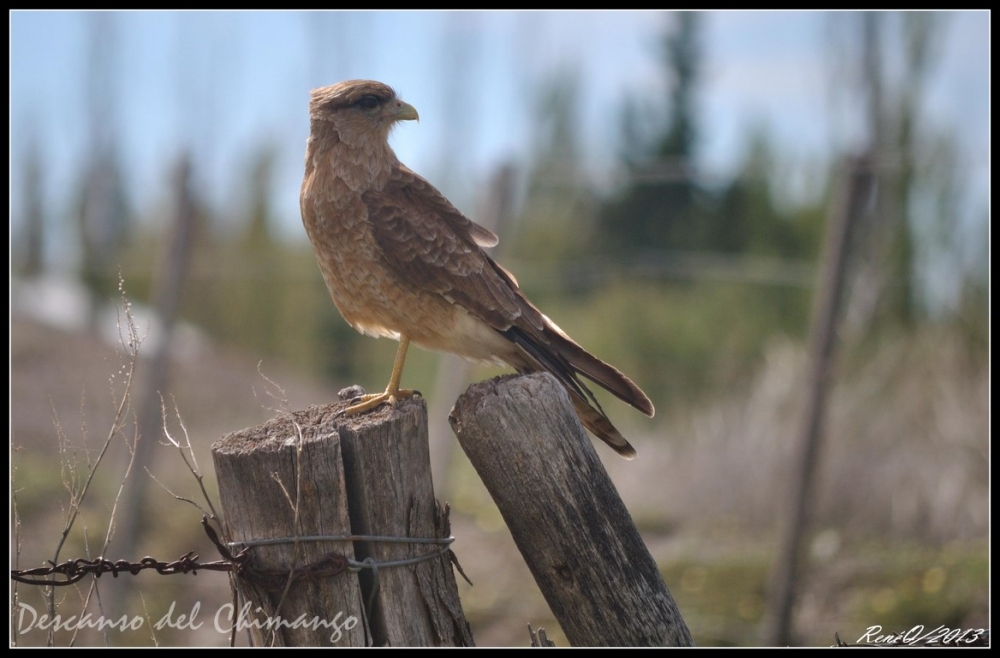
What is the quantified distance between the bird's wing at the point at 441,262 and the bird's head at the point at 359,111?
10.2 inches

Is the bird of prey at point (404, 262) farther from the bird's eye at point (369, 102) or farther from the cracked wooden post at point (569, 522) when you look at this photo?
the cracked wooden post at point (569, 522)

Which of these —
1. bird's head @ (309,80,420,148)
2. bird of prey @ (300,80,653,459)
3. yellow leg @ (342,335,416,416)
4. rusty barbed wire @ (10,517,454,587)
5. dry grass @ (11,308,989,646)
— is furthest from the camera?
dry grass @ (11,308,989,646)

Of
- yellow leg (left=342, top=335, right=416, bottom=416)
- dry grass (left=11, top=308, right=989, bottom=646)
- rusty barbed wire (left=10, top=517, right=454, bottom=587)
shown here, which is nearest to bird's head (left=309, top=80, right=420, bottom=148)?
yellow leg (left=342, top=335, right=416, bottom=416)

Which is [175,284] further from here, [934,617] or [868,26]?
[868,26]

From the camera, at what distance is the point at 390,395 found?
2961 millimetres

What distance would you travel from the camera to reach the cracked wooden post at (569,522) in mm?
2191

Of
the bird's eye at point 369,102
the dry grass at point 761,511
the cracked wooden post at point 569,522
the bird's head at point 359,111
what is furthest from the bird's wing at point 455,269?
the dry grass at point 761,511

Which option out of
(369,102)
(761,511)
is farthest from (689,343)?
(369,102)

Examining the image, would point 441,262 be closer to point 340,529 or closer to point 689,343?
point 340,529

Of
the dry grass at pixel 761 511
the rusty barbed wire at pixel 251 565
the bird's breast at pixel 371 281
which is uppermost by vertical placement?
the bird's breast at pixel 371 281

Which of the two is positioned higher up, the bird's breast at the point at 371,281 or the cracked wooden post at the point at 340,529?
the bird's breast at the point at 371,281

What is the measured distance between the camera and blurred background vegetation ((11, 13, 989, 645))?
634 centimetres

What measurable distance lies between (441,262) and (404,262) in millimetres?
129

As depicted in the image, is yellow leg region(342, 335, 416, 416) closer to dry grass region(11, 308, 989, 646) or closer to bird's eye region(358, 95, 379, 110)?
bird's eye region(358, 95, 379, 110)
